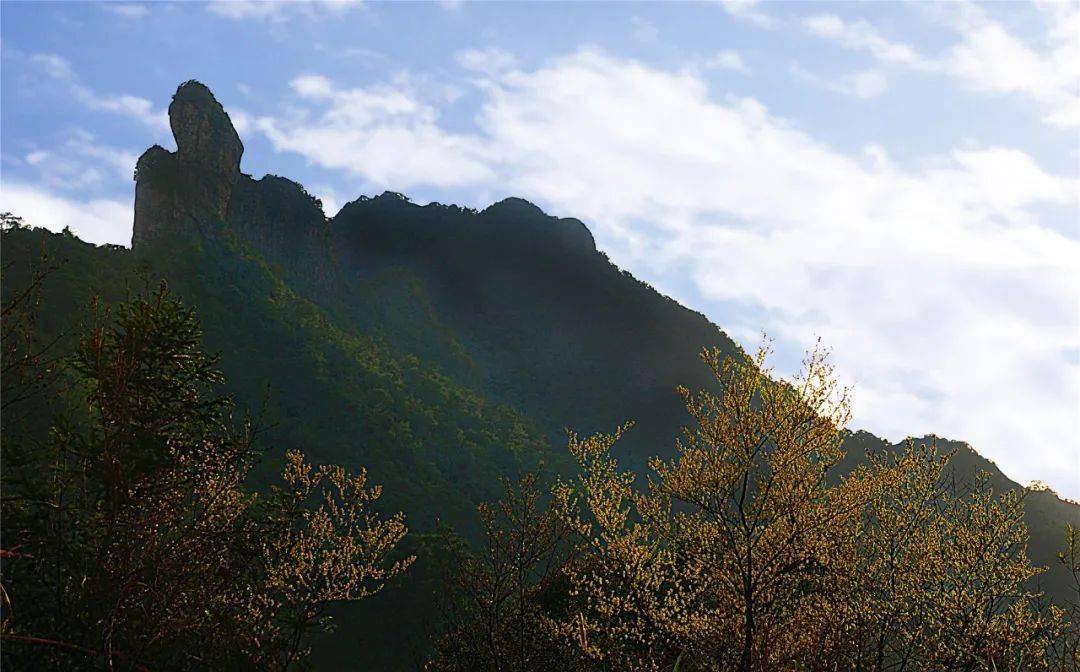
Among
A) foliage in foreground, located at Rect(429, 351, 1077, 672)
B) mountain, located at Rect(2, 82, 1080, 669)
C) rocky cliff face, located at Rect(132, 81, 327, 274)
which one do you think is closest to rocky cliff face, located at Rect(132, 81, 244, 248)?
rocky cliff face, located at Rect(132, 81, 327, 274)

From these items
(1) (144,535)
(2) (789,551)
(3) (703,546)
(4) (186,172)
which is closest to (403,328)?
(4) (186,172)

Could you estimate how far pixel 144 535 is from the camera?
259 inches

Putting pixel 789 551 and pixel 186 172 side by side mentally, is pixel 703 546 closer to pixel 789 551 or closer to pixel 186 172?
pixel 789 551

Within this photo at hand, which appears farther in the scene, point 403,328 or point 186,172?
point 403,328

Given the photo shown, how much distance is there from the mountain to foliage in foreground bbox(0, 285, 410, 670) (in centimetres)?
234

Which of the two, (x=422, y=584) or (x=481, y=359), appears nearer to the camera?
(x=422, y=584)

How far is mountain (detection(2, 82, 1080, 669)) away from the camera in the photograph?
60.5m

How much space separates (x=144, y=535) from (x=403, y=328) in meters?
113

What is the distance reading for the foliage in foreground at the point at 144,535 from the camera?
6.05 metres

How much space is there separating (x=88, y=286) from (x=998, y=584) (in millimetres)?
57639

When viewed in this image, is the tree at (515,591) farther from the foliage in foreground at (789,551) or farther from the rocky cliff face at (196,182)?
the rocky cliff face at (196,182)

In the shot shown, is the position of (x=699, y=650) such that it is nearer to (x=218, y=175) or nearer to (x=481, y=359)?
(x=218, y=175)

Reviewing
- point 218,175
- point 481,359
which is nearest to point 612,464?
point 218,175

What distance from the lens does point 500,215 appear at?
15812cm
